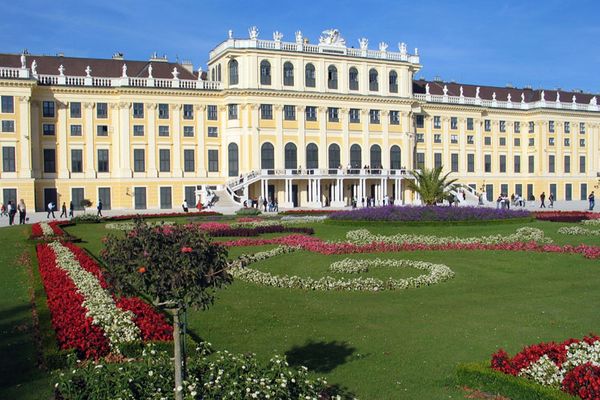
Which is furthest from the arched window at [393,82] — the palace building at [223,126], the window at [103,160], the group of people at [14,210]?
the group of people at [14,210]

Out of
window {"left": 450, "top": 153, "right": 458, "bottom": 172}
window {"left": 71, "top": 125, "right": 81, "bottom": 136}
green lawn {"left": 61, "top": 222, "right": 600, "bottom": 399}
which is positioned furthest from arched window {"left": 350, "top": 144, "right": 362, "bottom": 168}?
green lawn {"left": 61, "top": 222, "right": 600, "bottom": 399}

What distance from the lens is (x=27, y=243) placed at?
1061 inches

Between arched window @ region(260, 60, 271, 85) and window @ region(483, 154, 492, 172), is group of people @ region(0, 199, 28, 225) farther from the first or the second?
window @ region(483, 154, 492, 172)

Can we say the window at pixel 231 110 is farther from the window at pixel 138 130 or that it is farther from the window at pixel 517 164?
the window at pixel 517 164

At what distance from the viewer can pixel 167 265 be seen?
749 cm

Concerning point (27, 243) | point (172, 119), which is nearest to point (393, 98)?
point (172, 119)

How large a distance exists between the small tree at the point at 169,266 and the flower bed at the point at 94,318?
340 cm

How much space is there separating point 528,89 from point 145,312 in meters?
87.5

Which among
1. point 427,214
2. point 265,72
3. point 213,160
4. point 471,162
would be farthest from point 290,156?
point 427,214

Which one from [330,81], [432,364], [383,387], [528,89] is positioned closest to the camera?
[383,387]

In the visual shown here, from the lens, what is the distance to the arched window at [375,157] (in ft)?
227

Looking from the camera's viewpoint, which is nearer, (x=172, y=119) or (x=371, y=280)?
(x=371, y=280)

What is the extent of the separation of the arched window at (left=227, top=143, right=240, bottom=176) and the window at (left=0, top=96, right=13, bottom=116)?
66.3 ft

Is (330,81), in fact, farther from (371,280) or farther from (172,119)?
(371,280)
